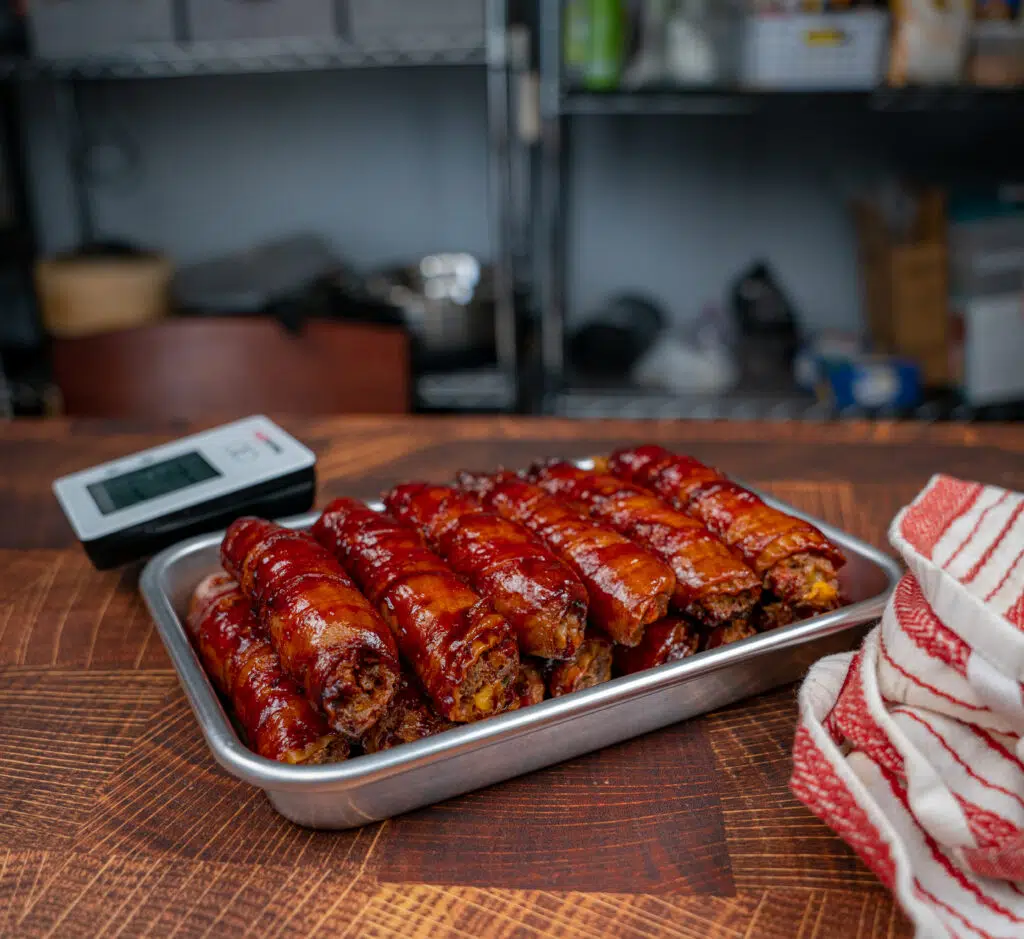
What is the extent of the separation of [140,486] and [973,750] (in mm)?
802

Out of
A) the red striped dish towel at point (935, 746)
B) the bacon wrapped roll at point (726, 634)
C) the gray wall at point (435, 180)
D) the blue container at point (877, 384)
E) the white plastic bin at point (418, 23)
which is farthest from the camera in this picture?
the gray wall at point (435, 180)

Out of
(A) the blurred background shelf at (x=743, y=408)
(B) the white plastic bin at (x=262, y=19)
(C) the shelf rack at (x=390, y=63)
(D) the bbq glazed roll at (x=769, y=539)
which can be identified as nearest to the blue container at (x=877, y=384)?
(A) the blurred background shelf at (x=743, y=408)

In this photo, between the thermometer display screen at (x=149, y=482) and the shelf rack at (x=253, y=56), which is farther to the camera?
the shelf rack at (x=253, y=56)

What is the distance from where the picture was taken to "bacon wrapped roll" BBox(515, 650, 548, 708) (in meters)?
0.71

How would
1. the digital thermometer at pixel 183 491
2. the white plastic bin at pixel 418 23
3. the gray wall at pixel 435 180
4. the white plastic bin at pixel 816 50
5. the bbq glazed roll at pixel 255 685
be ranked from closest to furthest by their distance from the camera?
1. the bbq glazed roll at pixel 255 685
2. the digital thermometer at pixel 183 491
3. the white plastic bin at pixel 816 50
4. the white plastic bin at pixel 418 23
5. the gray wall at pixel 435 180

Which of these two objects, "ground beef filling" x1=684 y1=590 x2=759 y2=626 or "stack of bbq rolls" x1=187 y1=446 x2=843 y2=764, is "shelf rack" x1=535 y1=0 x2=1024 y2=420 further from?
"ground beef filling" x1=684 y1=590 x2=759 y2=626

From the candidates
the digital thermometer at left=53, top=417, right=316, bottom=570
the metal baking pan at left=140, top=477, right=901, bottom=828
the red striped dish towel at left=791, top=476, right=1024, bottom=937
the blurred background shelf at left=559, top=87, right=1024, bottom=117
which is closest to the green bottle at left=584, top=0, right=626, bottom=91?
the blurred background shelf at left=559, top=87, right=1024, bottom=117

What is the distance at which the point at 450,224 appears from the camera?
2.91 m

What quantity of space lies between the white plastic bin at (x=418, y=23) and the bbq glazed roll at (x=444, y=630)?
1814 mm

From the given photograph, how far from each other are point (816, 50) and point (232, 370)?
1476mm

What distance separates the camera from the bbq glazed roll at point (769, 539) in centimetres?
78

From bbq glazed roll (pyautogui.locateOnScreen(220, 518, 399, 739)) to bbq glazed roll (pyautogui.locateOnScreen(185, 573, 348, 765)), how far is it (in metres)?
0.02

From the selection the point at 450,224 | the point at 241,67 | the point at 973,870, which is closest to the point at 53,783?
the point at 973,870

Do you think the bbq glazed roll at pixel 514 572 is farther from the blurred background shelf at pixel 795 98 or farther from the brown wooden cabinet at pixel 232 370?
the blurred background shelf at pixel 795 98
